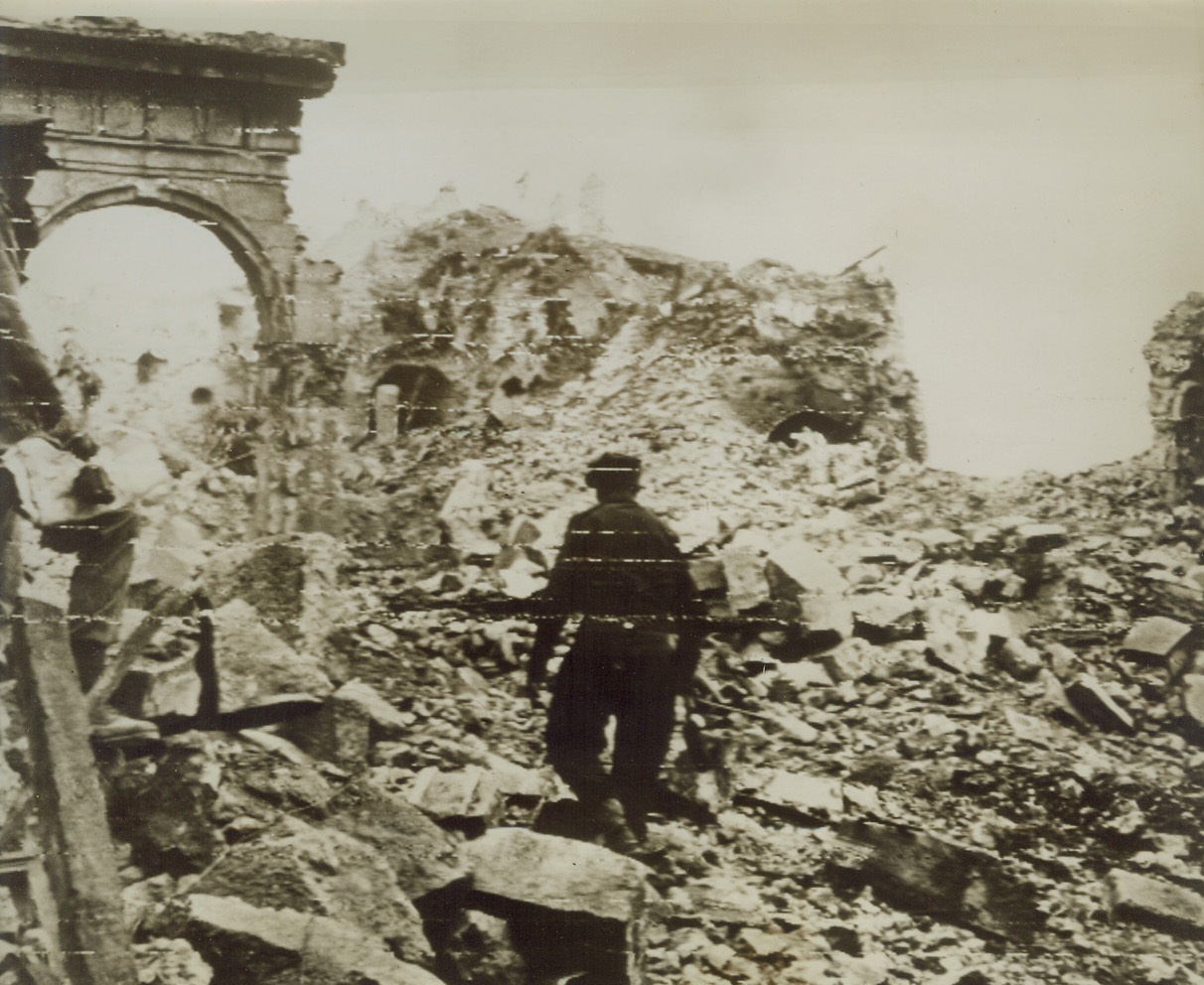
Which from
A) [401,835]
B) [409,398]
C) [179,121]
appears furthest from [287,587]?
[179,121]

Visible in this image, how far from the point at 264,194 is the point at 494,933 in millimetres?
2197

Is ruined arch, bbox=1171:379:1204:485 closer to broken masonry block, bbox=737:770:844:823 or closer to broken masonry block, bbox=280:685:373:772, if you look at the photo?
broken masonry block, bbox=737:770:844:823

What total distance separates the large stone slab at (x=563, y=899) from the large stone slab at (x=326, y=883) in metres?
0.21

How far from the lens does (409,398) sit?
2234mm

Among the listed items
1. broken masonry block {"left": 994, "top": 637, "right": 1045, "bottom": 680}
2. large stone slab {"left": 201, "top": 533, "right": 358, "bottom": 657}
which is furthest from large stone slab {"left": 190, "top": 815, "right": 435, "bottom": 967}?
broken masonry block {"left": 994, "top": 637, "right": 1045, "bottom": 680}

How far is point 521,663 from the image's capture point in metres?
2.17

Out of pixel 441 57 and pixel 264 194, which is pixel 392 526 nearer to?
pixel 264 194

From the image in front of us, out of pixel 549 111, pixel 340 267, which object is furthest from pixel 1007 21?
pixel 340 267

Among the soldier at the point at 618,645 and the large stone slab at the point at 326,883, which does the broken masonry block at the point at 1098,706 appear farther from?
the large stone slab at the point at 326,883

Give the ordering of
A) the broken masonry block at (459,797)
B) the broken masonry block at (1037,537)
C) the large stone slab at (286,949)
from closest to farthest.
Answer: the large stone slab at (286,949), the broken masonry block at (459,797), the broken masonry block at (1037,537)

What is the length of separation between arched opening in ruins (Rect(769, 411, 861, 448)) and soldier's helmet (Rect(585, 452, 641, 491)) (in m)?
0.42

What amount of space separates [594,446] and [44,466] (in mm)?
Result: 1591

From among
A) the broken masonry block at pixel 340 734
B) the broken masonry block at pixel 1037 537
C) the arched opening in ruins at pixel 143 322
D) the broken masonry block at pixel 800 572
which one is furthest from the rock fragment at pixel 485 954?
the broken masonry block at pixel 1037 537

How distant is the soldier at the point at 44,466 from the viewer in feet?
7.08
